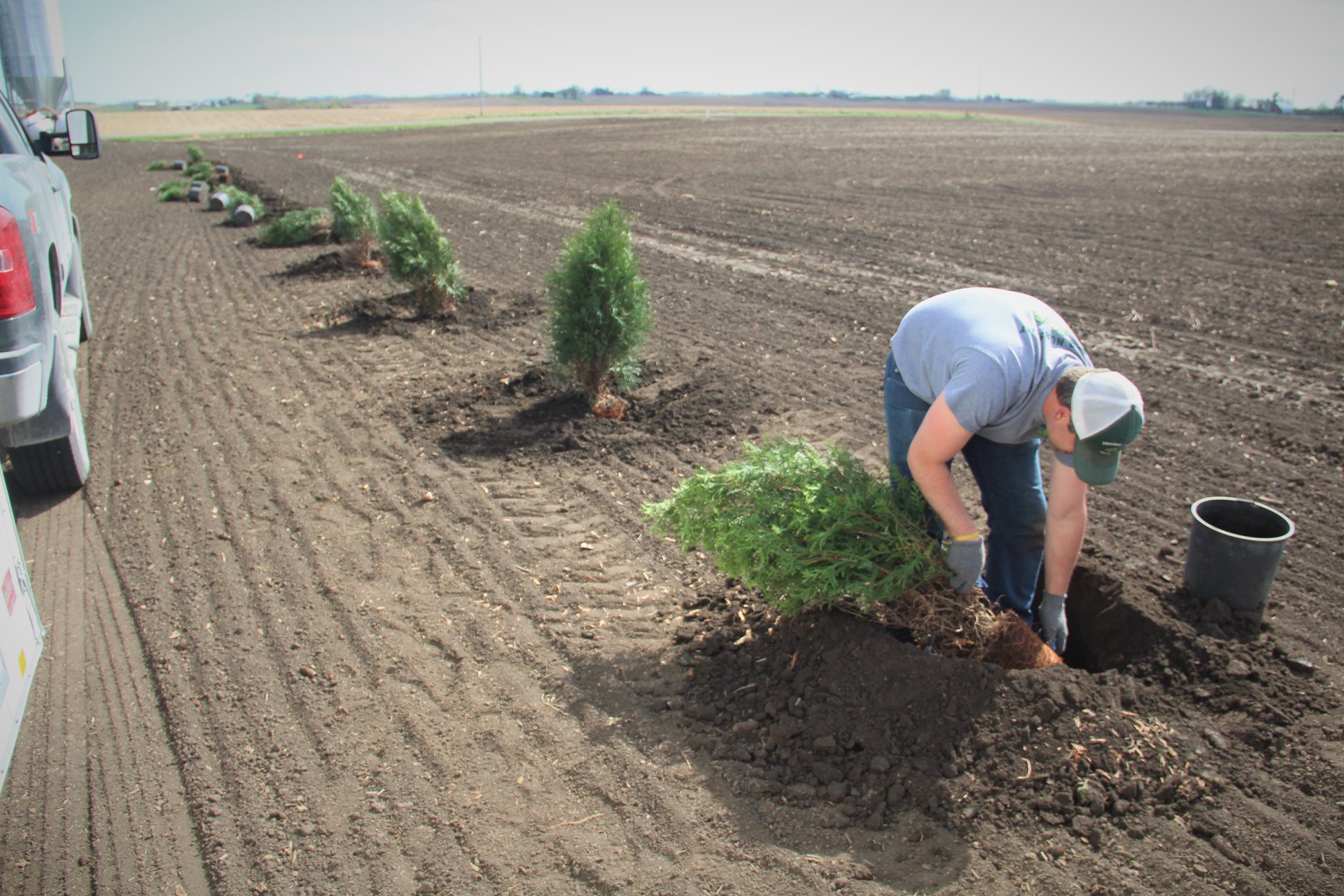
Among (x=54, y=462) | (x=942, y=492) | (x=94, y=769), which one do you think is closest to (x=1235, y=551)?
(x=942, y=492)

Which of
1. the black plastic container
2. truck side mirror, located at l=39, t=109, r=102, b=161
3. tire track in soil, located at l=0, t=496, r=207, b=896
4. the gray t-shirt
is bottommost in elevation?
tire track in soil, located at l=0, t=496, r=207, b=896

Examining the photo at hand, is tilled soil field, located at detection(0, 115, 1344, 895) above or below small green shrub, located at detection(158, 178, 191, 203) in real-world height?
below

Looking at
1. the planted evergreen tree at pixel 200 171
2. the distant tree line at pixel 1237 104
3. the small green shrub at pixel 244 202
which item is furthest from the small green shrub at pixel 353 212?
the distant tree line at pixel 1237 104

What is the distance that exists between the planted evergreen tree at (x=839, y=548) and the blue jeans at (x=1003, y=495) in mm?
240

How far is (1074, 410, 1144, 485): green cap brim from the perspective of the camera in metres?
2.83

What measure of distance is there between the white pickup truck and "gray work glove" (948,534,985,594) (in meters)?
4.47

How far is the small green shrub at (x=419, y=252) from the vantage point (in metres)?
9.27

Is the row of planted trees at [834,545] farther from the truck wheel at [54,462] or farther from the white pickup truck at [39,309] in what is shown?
the truck wheel at [54,462]

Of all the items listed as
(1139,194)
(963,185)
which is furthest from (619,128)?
(1139,194)

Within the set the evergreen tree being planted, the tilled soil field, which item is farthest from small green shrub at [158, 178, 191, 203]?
the evergreen tree being planted

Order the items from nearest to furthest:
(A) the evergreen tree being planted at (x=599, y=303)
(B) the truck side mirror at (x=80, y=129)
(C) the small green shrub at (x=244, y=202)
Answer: (A) the evergreen tree being planted at (x=599, y=303) < (B) the truck side mirror at (x=80, y=129) < (C) the small green shrub at (x=244, y=202)

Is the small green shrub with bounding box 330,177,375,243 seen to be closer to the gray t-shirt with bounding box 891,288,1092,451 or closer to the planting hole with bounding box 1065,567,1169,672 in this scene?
the gray t-shirt with bounding box 891,288,1092,451

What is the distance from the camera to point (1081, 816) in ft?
9.61

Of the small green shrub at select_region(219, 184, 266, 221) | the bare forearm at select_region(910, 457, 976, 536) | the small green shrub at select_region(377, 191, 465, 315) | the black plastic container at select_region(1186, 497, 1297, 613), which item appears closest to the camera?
the bare forearm at select_region(910, 457, 976, 536)
